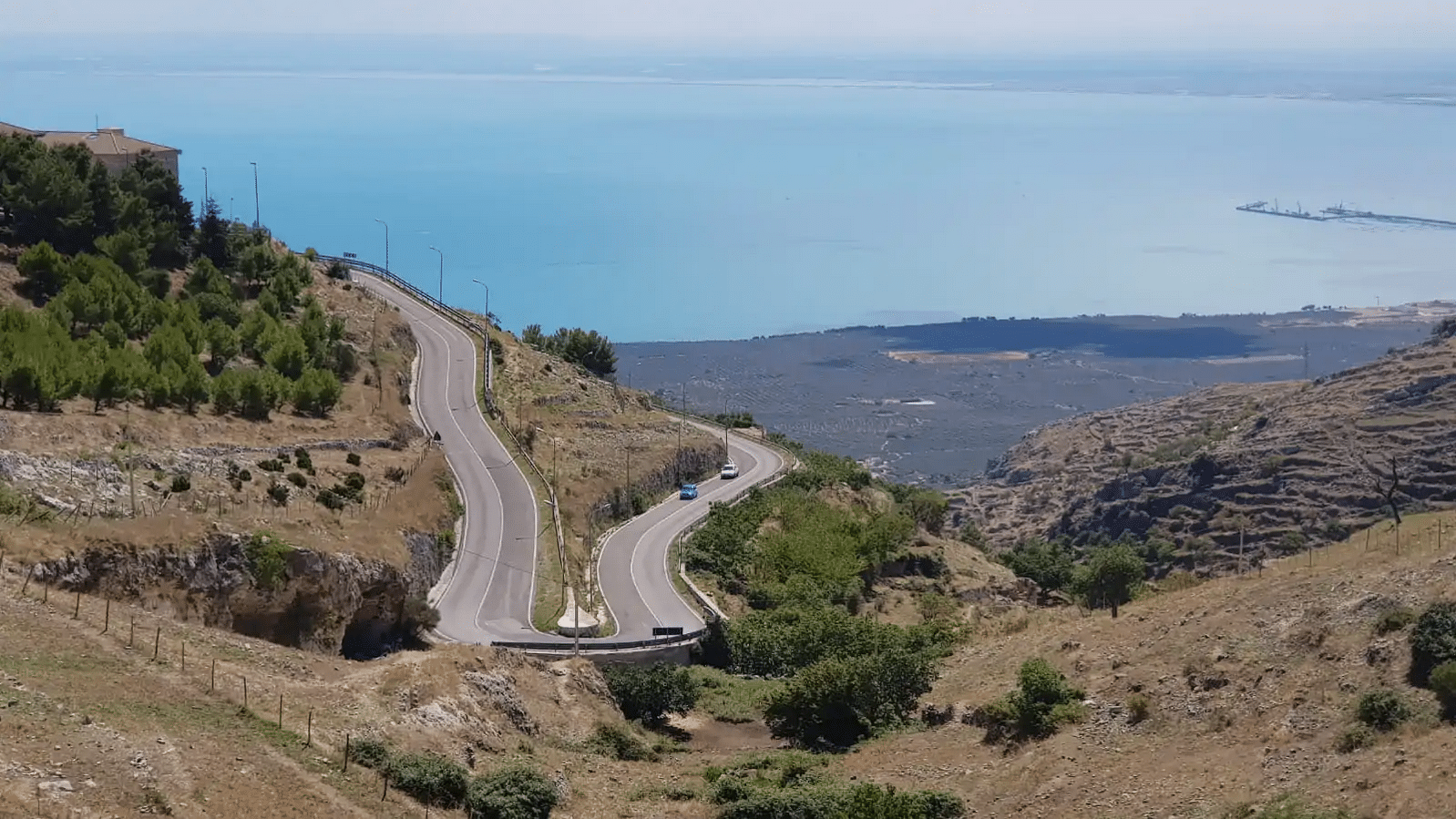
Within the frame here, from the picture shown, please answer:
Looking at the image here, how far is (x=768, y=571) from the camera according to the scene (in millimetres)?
53562

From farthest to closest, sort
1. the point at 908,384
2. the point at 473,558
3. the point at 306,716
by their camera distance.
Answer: the point at 908,384 → the point at 473,558 → the point at 306,716

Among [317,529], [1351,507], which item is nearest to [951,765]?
[317,529]

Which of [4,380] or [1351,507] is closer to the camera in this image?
[4,380]

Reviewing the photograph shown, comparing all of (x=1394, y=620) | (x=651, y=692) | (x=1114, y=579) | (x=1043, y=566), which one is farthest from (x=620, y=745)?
(x=1043, y=566)

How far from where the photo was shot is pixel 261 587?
115ft

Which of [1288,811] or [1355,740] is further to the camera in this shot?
[1355,740]

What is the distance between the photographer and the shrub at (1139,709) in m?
29.4

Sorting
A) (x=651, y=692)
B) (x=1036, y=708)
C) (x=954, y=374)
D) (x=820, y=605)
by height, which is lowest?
(x=820, y=605)

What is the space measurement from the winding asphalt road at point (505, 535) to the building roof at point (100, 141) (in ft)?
66.0

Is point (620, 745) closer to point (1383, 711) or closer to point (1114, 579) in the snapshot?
point (1383, 711)

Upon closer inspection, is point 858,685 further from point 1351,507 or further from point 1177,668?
point 1351,507

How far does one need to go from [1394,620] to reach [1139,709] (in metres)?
4.94

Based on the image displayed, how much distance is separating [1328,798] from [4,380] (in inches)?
1393

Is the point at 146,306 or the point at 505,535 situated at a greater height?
the point at 146,306
